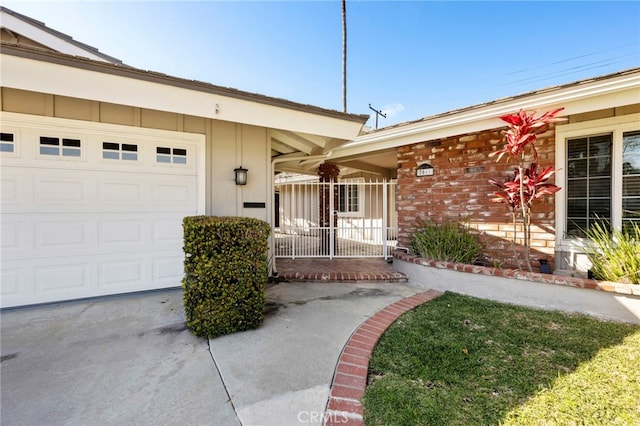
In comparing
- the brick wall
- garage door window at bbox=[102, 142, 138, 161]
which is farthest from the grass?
garage door window at bbox=[102, 142, 138, 161]

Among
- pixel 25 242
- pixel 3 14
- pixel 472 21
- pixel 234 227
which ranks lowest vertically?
pixel 25 242

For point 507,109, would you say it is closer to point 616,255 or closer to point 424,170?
point 424,170

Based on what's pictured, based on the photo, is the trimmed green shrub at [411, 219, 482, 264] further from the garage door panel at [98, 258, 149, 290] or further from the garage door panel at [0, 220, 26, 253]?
the garage door panel at [0, 220, 26, 253]

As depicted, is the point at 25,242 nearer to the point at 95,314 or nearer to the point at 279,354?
the point at 95,314

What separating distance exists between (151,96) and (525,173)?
6007mm

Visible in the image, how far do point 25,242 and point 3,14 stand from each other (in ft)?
11.4

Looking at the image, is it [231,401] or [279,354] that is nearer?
[231,401]

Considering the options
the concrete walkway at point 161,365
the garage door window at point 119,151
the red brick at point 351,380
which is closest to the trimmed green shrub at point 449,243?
the concrete walkway at point 161,365

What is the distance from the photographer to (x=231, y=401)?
2084 millimetres

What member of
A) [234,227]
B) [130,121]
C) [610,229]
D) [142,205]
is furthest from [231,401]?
[610,229]

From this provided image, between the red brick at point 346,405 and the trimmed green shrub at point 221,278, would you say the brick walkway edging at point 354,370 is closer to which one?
the red brick at point 346,405

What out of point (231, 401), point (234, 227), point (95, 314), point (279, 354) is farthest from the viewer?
point (95, 314)

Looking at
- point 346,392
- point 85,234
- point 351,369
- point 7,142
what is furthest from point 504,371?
point 7,142

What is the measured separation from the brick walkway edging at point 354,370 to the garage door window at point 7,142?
5.17m
